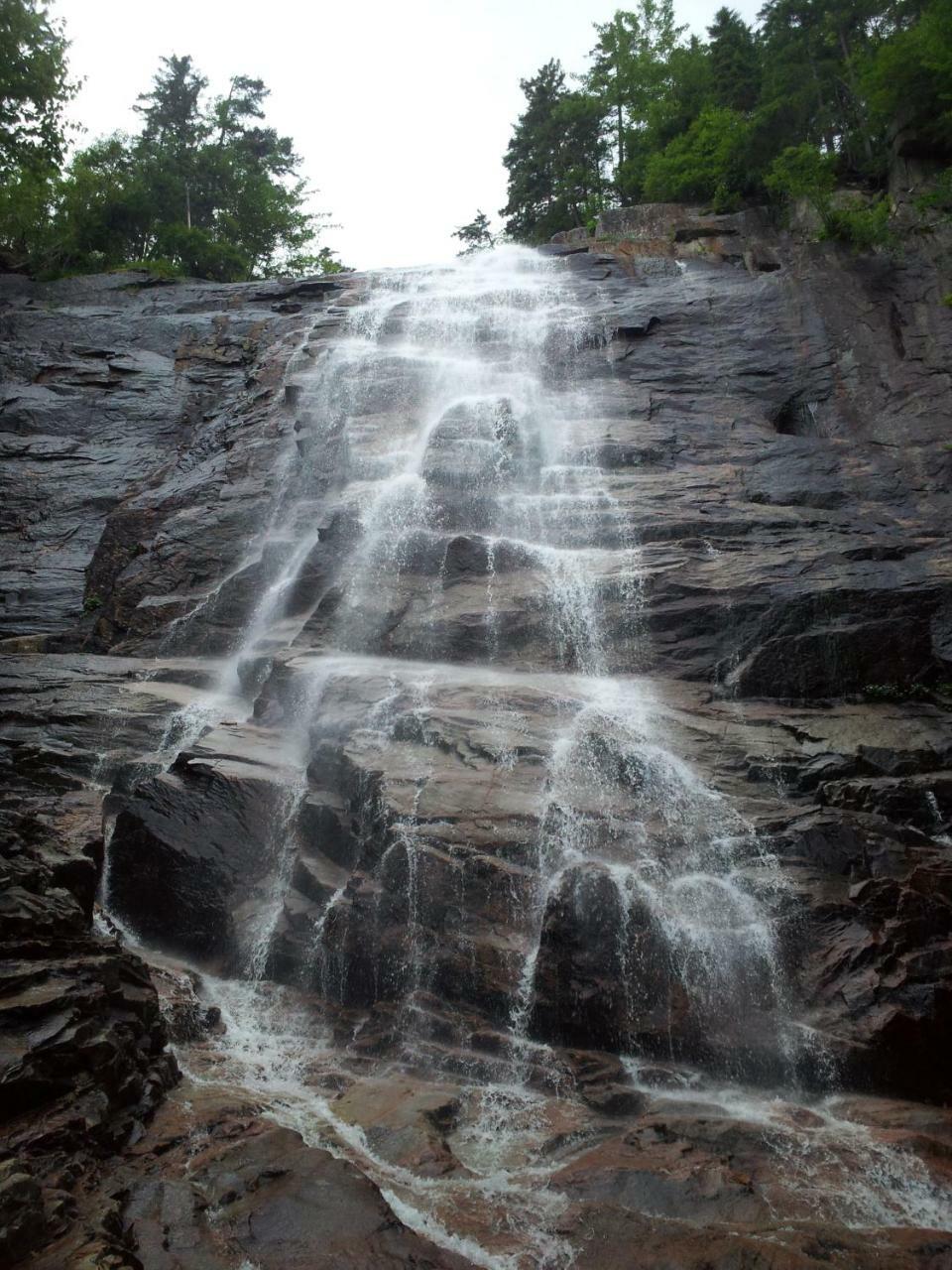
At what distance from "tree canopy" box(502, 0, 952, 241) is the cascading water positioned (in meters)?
15.9

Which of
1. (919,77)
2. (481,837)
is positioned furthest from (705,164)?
(481,837)

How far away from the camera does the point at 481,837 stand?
30.3ft

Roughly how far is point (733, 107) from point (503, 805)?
30.6 m

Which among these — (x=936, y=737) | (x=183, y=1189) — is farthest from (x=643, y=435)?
(x=183, y=1189)

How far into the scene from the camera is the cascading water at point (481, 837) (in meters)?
7.77

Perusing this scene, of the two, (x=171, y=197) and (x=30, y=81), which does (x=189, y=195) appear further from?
(x=30, y=81)

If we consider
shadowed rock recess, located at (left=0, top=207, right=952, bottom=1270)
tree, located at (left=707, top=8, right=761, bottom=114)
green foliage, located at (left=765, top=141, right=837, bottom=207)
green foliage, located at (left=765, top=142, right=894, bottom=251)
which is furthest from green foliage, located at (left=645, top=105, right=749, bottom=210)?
shadowed rock recess, located at (left=0, top=207, right=952, bottom=1270)

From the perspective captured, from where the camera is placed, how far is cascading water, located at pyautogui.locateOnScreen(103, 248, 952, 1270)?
25.5ft

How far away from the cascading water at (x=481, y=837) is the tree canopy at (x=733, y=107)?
15.9 m

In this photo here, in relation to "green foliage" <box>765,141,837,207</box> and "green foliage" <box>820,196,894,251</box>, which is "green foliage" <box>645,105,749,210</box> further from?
"green foliage" <box>820,196,894,251</box>

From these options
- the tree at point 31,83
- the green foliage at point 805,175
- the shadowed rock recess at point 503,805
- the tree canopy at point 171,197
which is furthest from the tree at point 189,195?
the green foliage at point 805,175

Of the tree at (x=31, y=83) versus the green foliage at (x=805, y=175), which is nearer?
the tree at (x=31, y=83)

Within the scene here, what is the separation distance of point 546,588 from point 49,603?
11.0 meters

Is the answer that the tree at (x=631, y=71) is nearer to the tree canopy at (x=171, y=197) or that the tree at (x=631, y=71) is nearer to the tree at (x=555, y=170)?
the tree at (x=555, y=170)
